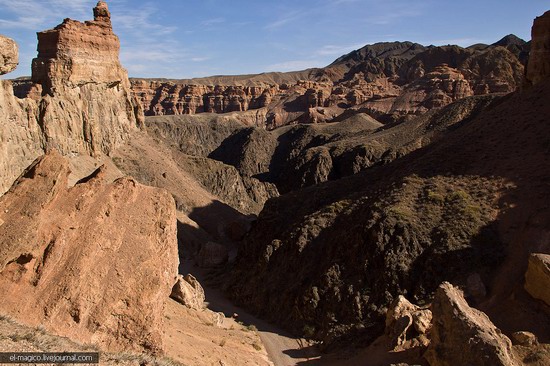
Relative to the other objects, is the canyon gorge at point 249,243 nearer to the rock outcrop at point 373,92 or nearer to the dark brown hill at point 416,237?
the dark brown hill at point 416,237

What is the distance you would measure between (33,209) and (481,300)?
19034 mm

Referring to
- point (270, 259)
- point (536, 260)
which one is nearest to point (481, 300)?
point (536, 260)

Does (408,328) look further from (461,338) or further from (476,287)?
(461,338)

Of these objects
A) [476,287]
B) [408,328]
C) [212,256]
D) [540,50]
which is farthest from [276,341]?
[540,50]

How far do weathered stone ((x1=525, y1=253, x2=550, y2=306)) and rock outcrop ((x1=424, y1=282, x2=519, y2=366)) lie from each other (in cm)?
382

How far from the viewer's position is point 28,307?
460 inches

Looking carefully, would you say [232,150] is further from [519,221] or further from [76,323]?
[76,323]

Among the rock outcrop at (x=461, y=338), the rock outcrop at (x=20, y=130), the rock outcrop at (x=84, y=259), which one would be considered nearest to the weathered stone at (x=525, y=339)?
the rock outcrop at (x=461, y=338)

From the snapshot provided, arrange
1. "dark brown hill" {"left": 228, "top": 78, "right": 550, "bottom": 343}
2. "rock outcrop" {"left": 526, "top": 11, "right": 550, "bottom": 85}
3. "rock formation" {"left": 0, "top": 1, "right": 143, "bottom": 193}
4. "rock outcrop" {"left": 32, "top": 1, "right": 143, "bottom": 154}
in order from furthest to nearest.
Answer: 1. "rock outcrop" {"left": 32, "top": 1, "right": 143, "bottom": 154}
2. "rock outcrop" {"left": 526, "top": 11, "right": 550, "bottom": 85}
3. "rock formation" {"left": 0, "top": 1, "right": 143, "bottom": 193}
4. "dark brown hill" {"left": 228, "top": 78, "right": 550, "bottom": 343}

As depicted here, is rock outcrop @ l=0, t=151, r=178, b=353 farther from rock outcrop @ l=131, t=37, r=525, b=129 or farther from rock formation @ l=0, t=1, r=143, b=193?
rock outcrop @ l=131, t=37, r=525, b=129

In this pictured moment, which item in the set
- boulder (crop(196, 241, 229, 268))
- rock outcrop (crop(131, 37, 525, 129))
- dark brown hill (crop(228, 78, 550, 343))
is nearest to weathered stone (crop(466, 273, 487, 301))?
dark brown hill (crop(228, 78, 550, 343))

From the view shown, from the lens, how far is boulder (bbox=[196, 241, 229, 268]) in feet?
129

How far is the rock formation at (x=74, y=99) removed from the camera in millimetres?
34031

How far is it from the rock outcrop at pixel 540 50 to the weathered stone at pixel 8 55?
36.5 meters
